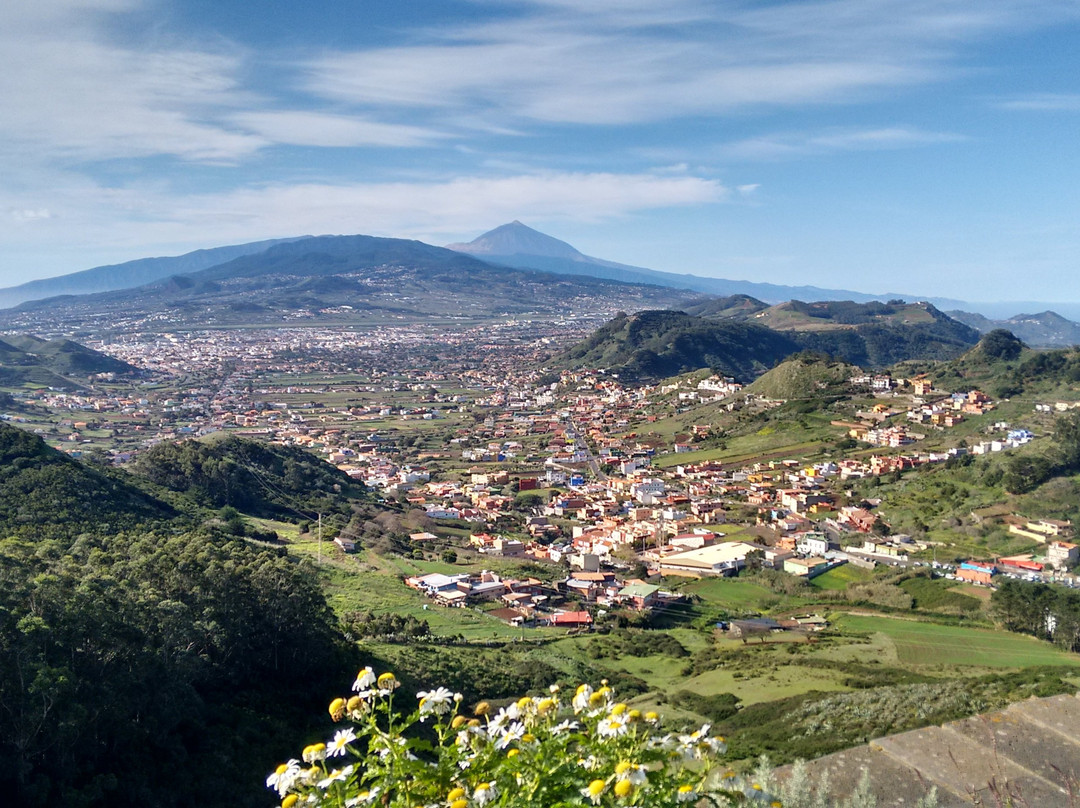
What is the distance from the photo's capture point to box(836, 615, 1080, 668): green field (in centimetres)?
2088

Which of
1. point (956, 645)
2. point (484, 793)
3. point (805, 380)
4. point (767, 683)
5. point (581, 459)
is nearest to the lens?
point (484, 793)

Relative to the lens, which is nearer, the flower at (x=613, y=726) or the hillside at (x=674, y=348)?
the flower at (x=613, y=726)

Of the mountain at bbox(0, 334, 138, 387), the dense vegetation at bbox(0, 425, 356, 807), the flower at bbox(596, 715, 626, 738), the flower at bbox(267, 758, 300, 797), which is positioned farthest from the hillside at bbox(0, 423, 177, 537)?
the mountain at bbox(0, 334, 138, 387)

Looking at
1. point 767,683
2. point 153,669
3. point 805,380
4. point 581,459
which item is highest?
point 805,380

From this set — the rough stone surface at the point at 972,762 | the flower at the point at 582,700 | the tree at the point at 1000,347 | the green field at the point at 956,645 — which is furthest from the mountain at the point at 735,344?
the flower at the point at 582,700

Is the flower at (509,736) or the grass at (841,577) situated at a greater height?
the flower at (509,736)

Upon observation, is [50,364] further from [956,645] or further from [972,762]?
[972,762]

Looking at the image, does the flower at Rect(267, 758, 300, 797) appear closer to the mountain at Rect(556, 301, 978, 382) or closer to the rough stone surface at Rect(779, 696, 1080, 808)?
the rough stone surface at Rect(779, 696, 1080, 808)

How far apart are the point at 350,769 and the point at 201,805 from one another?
8466 mm

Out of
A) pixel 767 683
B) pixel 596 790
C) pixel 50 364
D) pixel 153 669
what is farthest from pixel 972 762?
pixel 50 364

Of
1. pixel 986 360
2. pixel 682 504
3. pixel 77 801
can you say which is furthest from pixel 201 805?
pixel 986 360

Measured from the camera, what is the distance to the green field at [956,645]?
68.5 feet

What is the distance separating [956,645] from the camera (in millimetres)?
22797

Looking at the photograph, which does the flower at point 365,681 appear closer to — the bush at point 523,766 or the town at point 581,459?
the bush at point 523,766
